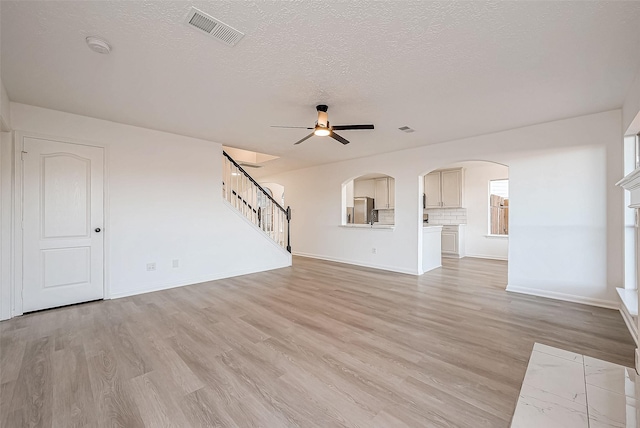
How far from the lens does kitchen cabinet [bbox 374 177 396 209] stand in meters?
8.43

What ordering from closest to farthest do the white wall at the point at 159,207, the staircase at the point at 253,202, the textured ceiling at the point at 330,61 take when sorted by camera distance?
the textured ceiling at the point at 330,61, the white wall at the point at 159,207, the staircase at the point at 253,202

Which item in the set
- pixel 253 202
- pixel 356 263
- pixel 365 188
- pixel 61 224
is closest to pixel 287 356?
pixel 61 224

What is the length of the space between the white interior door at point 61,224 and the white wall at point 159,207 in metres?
0.16

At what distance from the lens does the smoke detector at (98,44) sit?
2031mm

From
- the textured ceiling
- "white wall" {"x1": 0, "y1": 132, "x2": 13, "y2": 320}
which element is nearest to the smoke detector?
the textured ceiling

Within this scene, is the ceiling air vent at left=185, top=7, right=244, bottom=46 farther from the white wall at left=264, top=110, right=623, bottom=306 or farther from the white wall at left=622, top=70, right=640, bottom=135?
the white wall at left=264, top=110, right=623, bottom=306

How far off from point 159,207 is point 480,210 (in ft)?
26.0

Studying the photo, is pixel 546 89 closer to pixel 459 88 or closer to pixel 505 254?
pixel 459 88

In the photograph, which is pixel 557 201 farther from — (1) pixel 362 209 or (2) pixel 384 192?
(1) pixel 362 209

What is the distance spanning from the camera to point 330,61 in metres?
2.34

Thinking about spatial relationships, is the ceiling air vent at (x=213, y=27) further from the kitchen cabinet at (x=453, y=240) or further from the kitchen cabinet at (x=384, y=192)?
the kitchen cabinet at (x=453, y=240)

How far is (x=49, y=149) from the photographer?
11.4ft

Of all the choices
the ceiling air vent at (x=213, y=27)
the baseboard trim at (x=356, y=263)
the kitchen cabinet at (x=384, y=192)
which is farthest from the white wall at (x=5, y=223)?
the kitchen cabinet at (x=384, y=192)

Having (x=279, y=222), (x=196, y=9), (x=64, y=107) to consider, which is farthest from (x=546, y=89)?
(x=64, y=107)
